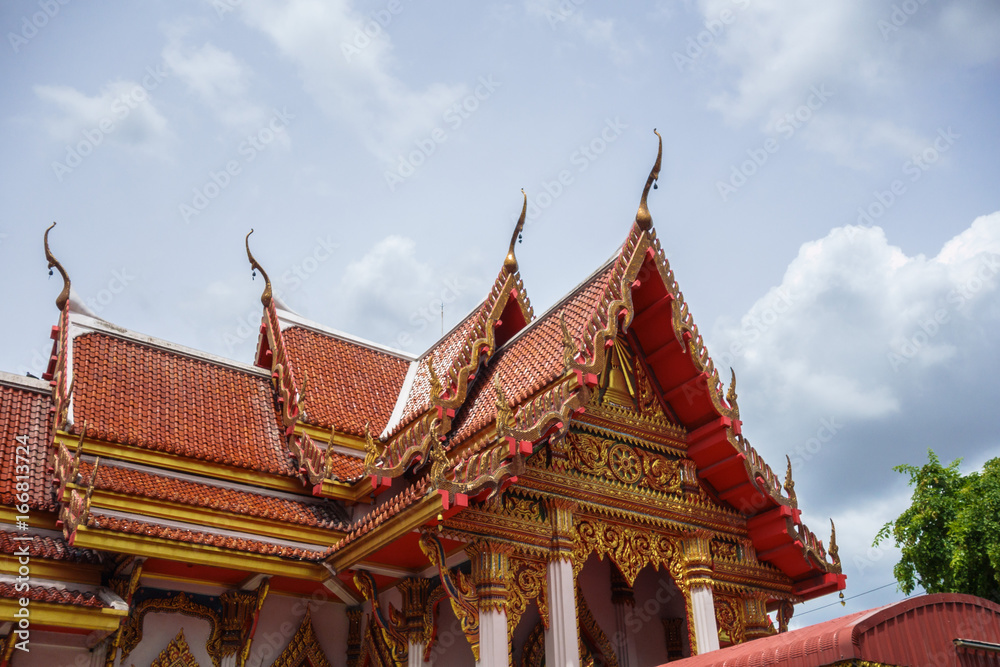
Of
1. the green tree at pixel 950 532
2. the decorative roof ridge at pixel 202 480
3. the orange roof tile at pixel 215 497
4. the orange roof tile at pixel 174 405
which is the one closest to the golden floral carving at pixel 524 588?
the orange roof tile at pixel 215 497

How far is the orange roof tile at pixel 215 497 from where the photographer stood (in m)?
8.67

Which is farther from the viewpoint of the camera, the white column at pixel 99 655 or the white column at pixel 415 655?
the white column at pixel 415 655

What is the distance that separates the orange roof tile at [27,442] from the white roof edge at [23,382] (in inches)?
0.7

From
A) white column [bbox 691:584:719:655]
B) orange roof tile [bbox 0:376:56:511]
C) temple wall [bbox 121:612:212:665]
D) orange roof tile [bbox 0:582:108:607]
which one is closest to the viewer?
orange roof tile [bbox 0:582:108:607]

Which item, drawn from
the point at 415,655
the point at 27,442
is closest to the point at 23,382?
the point at 27,442

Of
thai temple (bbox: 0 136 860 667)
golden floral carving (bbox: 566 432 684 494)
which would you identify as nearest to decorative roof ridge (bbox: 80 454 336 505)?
thai temple (bbox: 0 136 860 667)

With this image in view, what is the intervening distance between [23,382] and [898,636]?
975 centimetres

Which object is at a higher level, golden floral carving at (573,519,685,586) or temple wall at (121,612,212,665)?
golden floral carving at (573,519,685,586)

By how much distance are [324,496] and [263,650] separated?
177 cm

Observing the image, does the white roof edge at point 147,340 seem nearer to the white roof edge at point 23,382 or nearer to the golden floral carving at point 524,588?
the white roof edge at point 23,382

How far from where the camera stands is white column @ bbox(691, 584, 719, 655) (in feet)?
29.2

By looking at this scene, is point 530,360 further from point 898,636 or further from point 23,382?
point 23,382

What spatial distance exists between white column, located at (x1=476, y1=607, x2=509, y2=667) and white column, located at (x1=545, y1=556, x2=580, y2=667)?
1.85 ft

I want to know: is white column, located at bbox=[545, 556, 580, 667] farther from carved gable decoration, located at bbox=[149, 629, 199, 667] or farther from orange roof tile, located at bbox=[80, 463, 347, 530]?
carved gable decoration, located at bbox=[149, 629, 199, 667]
